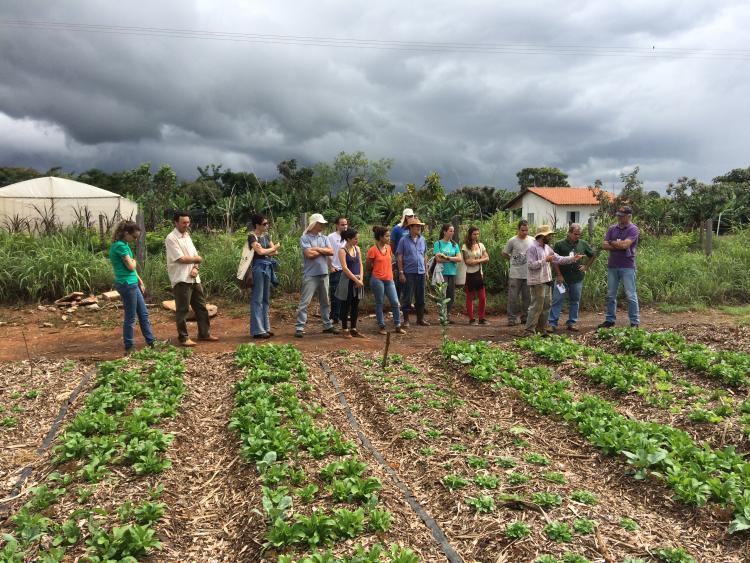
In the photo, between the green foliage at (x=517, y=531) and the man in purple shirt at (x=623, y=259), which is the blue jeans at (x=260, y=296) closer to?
the man in purple shirt at (x=623, y=259)

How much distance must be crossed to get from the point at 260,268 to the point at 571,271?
15.9ft

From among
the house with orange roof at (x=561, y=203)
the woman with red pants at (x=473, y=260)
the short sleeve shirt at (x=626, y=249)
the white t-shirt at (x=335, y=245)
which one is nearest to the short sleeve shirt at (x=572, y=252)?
the short sleeve shirt at (x=626, y=249)

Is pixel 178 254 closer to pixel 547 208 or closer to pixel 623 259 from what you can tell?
pixel 623 259

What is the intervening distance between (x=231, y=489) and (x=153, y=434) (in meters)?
0.83

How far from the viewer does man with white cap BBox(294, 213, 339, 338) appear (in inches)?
306

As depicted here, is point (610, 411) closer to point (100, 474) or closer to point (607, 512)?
point (607, 512)

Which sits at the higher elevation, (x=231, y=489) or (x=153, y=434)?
(x=153, y=434)

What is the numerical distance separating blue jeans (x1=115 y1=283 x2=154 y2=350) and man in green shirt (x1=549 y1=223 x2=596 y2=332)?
598cm

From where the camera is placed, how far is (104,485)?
354cm

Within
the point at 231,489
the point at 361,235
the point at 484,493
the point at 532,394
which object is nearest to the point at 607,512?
the point at 484,493

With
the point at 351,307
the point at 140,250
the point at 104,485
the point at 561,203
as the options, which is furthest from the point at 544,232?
the point at 561,203

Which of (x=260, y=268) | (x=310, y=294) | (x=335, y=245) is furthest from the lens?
(x=335, y=245)

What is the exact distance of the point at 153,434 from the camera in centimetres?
410

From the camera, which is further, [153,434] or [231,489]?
[153,434]
